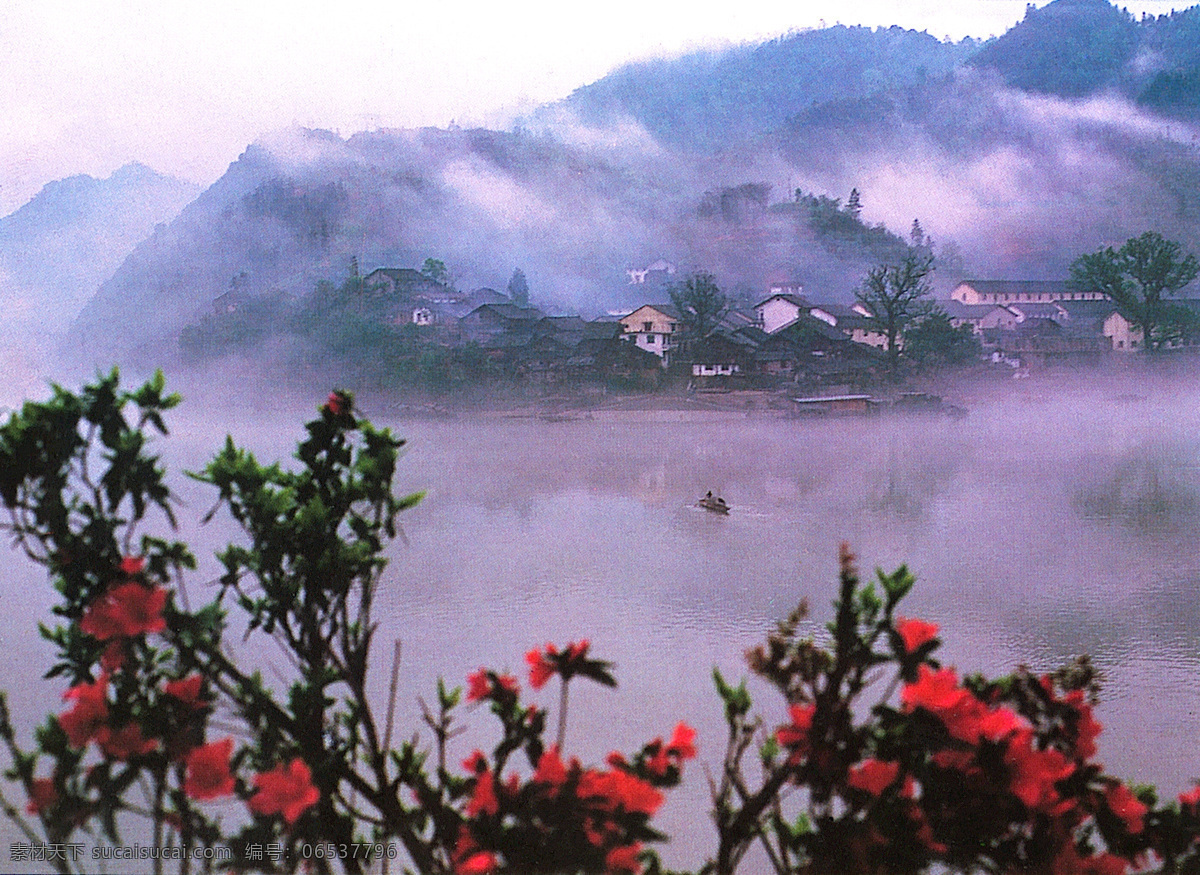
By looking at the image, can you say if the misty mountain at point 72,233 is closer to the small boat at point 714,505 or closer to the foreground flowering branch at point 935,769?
the small boat at point 714,505

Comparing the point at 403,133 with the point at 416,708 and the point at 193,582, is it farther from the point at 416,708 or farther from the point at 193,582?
the point at 416,708

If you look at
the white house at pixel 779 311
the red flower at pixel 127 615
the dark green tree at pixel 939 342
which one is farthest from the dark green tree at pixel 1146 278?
the red flower at pixel 127 615

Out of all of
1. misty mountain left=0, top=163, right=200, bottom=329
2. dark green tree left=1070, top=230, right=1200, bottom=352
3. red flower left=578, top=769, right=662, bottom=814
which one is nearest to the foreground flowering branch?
red flower left=578, top=769, right=662, bottom=814

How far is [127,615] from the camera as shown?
2.93 ft

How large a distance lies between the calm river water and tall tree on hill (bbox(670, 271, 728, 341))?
0.71 meters

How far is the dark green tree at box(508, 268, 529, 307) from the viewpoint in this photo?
22.8ft

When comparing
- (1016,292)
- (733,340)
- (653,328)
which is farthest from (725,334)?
(1016,292)

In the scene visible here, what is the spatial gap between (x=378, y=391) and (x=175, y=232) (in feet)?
4.21

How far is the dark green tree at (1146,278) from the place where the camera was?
6.64 meters

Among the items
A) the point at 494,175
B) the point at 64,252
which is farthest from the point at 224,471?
the point at 494,175

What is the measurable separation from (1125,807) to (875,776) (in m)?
0.21

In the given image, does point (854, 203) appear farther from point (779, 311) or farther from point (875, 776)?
point (875, 776)

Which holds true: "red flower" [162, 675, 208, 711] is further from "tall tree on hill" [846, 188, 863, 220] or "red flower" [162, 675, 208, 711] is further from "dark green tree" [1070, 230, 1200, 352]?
"tall tree on hill" [846, 188, 863, 220]

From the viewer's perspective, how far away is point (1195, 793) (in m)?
0.90
